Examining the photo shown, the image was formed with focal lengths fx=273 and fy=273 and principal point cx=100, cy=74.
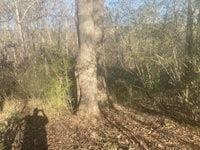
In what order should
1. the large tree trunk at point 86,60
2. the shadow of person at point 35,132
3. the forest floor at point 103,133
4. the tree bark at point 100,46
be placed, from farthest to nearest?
the tree bark at point 100,46
the large tree trunk at point 86,60
the shadow of person at point 35,132
the forest floor at point 103,133

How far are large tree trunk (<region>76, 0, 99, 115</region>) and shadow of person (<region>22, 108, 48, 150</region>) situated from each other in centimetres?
140

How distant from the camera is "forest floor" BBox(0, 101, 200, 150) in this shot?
621cm

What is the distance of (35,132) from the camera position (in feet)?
25.9

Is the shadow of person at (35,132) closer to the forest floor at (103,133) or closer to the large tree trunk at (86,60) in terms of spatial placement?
the forest floor at (103,133)

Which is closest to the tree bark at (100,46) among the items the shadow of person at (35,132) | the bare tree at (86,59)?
the bare tree at (86,59)

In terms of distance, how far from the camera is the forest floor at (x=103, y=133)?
245 inches

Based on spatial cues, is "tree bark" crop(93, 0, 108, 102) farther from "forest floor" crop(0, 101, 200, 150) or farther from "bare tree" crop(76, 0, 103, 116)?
"bare tree" crop(76, 0, 103, 116)

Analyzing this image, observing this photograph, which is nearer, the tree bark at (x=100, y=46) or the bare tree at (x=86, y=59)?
the bare tree at (x=86, y=59)

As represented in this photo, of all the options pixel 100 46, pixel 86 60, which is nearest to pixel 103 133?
pixel 86 60

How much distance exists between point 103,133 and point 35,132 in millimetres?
2133

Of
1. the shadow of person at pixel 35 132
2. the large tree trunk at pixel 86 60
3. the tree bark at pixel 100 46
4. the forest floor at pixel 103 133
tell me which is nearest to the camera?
the forest floor at pixel 103 133

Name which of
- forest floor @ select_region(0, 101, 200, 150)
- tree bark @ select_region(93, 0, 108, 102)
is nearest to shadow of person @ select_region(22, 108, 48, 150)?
forest floor @ select_region(0, 101, 200, 150)

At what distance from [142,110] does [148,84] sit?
7.24 feet

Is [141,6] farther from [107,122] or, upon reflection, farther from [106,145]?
[106,145]
